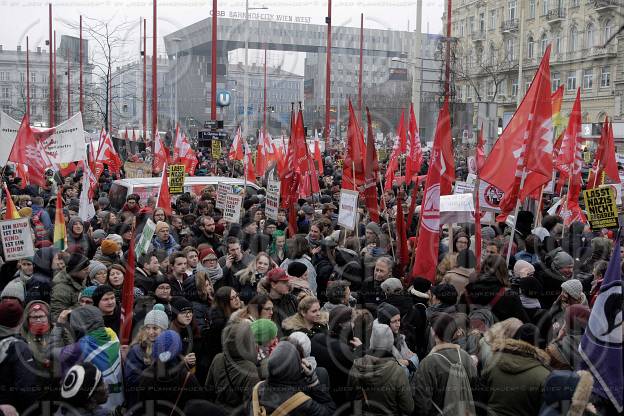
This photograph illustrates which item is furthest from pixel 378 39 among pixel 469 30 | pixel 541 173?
pixel 541 173

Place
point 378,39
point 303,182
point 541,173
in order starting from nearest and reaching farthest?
point 541,173
point 303,182
point 378,39

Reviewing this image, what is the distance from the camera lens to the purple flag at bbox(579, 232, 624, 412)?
442cm

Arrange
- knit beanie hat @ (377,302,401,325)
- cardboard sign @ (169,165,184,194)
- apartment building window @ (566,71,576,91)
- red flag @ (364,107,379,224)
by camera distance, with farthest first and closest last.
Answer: apartment building window @ (566,71,576,91), cardboard sign @ (169,165,184,194), red flag @ (364,107,379,224), knit beanie hat @ (377,302,401,325)

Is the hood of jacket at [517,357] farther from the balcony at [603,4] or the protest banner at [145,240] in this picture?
the balcony at [603,4]

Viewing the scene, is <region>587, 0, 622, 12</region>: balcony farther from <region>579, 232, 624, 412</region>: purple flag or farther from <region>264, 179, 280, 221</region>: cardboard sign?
<region>579, 232, 624, 412</region>: purple flag

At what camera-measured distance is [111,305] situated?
5992 millimetres

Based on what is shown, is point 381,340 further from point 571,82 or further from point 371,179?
point 571,82

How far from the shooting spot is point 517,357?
4.55 m

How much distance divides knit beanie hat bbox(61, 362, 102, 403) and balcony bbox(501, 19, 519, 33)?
157 ft

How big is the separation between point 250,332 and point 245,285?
2.63 metres

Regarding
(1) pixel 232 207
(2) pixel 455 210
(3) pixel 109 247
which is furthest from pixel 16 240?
(2) pixel 455 210

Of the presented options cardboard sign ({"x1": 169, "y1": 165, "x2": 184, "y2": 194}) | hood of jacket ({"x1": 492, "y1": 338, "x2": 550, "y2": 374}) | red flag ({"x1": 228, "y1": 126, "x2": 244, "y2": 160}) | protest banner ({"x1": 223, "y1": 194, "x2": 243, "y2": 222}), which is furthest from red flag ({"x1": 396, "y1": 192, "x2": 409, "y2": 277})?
red flag ({"x1": 228, "y1": 126, "x2": 244, "y2": 160})

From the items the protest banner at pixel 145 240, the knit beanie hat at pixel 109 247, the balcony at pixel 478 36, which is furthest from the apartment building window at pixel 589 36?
the knit beanie hat at pixel 109 247

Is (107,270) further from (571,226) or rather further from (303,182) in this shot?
(303,182)
